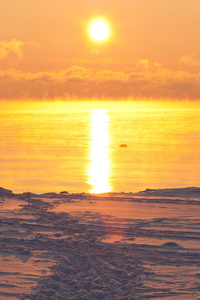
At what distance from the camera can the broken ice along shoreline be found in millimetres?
8617

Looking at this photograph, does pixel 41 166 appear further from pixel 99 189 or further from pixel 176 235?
pixel 176 235

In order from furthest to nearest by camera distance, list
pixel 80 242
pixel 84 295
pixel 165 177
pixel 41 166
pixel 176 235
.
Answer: pixel 41 166 → pixel 165 177 → pixel 176 235 → pixel 80 242 → pixel 84 295

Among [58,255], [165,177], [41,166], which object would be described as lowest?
[58,255]

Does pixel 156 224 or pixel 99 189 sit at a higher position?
pixel 99 189

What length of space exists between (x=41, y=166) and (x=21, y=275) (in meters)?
35.8

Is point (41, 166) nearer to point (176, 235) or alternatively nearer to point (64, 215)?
point (64, 215)

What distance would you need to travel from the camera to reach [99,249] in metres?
11.0

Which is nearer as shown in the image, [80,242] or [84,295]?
[84,295]

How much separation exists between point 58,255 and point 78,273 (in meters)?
1.36

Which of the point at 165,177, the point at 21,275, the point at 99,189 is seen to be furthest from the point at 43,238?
the point at 165,177

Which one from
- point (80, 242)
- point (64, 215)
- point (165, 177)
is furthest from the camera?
point (165, 177)

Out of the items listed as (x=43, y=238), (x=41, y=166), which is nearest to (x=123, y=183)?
(x=41, y=166)

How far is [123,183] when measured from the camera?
105ft

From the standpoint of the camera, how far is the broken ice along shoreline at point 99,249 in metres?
8.62
